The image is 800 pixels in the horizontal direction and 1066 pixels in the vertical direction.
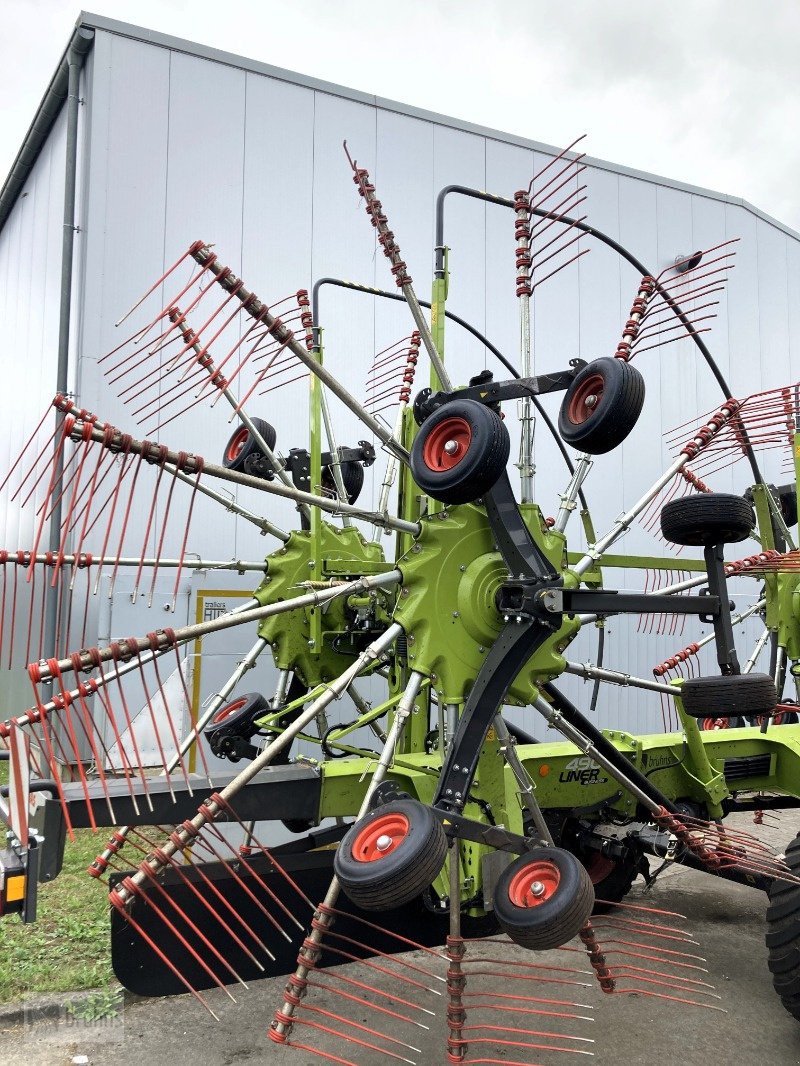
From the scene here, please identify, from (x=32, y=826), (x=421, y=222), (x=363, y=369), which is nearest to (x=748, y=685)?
(x=32, y=826)

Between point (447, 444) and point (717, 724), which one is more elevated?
point (447, 444)

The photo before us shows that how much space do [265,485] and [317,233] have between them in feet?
19.6

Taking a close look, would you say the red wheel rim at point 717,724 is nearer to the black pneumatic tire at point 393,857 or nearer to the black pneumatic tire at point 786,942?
the black pneumatic tire at point 786,942

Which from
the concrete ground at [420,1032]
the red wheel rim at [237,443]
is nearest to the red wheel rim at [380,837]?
the concrete ground at [420,1032]

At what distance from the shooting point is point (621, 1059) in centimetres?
408

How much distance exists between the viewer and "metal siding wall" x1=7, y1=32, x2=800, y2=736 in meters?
7.96

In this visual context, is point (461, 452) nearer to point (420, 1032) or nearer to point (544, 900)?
point (544, 900)

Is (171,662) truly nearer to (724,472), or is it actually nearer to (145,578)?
(145,578)

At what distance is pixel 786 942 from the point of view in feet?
13.7

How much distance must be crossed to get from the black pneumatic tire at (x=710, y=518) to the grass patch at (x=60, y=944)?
348cm

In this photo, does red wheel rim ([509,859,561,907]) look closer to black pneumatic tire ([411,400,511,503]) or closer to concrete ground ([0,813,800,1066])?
concrete ground ([0,813,800,1066])

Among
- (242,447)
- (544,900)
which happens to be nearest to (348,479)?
(242,447)

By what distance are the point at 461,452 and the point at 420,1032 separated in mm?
2692

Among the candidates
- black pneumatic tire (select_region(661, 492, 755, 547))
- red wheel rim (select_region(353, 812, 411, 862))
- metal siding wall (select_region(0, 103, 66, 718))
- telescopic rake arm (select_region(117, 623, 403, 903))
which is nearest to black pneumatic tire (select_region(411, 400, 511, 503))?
telescopic rake arm (select_region(117, 623, 403, 903))
